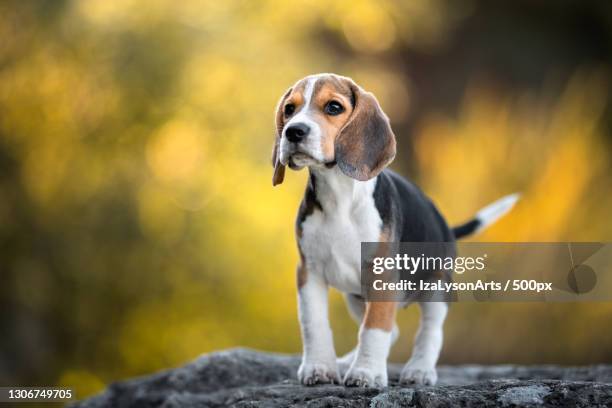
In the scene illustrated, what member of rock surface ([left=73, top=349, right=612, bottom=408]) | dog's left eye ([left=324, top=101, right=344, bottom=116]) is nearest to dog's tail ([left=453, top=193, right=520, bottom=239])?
rock surface ([left=73, top=349, right=612, bottom=408])

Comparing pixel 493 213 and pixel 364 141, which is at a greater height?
pixel 493 213

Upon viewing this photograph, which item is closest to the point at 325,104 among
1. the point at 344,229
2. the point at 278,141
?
the point at 278,141

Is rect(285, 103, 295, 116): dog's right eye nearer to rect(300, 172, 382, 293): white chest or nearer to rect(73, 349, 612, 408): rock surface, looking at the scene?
rect(300, 172, 382, 293): white chest

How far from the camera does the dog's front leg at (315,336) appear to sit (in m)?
4.05

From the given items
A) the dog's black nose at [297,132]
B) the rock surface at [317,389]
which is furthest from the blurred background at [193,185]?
the dog's black nose at [297,132]

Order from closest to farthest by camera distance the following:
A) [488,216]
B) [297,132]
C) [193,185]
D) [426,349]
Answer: [297,132] < [426,349] < [488,216] < [193,185]

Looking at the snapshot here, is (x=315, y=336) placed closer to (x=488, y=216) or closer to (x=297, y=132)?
(x=297, y=132)

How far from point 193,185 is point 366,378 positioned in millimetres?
6875

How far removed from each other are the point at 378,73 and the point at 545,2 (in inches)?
116

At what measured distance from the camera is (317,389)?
3.94 meters

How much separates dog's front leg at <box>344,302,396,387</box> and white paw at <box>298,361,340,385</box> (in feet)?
0.59

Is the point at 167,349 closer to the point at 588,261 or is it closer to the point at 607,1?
the point at 588,261

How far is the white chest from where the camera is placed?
3.96 meters

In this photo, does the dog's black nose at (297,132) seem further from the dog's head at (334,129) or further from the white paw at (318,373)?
the white paw at (318,373)
